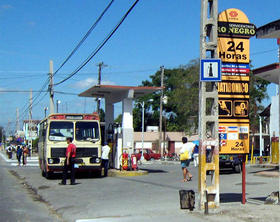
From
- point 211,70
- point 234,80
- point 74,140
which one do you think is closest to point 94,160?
point 74,140

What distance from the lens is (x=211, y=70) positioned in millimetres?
10117

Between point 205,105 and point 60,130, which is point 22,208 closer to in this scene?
point 205,105

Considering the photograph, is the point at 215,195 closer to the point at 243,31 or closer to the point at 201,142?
the point at 201,142

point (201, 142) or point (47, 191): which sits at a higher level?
point (201, 142)

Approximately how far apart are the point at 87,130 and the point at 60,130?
4.03ft

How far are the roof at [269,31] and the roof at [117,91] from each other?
1129cm

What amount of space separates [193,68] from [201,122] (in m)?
35.2

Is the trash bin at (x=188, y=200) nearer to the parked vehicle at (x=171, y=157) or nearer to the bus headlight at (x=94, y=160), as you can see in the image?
the bus headlight at (x=94, y=160)

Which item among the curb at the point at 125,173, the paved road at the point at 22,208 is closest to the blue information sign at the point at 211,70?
the paved road at the point at 22,208

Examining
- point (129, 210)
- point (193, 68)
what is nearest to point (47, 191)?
point (129, 210)

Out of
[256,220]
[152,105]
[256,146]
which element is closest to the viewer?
[256,220]

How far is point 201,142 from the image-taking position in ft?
33.3

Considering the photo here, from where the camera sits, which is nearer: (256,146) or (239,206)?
(239,206)

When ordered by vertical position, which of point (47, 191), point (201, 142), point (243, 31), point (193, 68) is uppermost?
point (193, 68)
